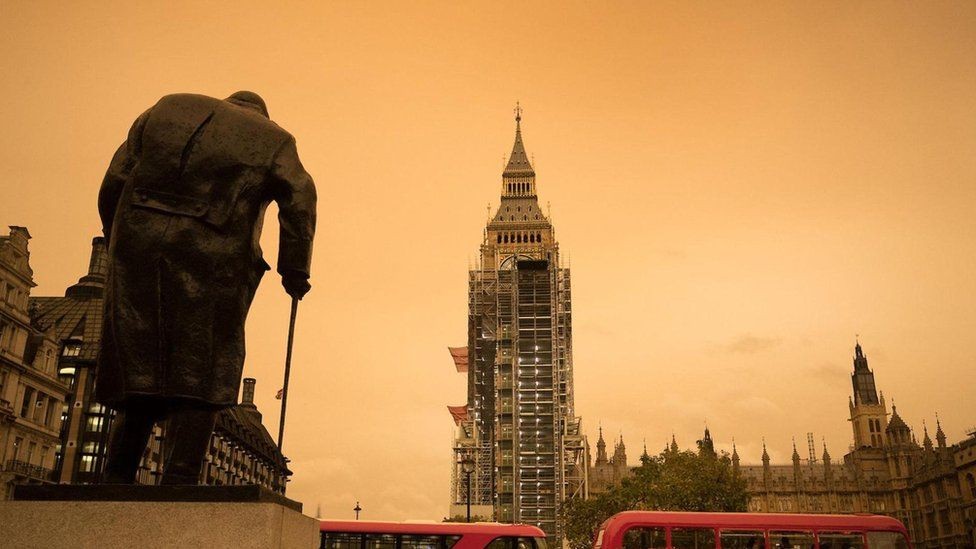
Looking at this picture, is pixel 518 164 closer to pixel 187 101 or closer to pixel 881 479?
pixel 881 479

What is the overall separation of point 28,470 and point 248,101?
45243mm

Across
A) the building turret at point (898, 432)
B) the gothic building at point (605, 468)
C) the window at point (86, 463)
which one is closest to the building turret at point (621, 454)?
the gothic building at point (605, 468)

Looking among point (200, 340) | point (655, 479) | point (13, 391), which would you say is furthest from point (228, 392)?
point (655, 479)

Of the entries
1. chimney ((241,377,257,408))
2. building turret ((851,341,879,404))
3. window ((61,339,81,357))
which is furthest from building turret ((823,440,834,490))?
window ((61,339,81,357))

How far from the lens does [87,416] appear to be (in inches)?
2084

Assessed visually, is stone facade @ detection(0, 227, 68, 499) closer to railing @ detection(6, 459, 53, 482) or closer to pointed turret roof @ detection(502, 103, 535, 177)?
railing @ detection(6, 459, 53, 482)

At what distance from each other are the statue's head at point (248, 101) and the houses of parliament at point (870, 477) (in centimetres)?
10228

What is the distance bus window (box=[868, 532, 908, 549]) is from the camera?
65.7 ft

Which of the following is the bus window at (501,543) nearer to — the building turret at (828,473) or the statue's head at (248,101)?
the statue's head at (248,101)

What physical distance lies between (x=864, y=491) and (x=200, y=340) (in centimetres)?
13935

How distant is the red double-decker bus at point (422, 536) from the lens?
20016 millimetres

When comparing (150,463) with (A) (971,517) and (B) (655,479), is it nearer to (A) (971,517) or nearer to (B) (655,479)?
(B) (655,479)

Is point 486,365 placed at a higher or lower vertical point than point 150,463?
higher

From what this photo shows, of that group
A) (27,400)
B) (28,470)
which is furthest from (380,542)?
(27,400)
